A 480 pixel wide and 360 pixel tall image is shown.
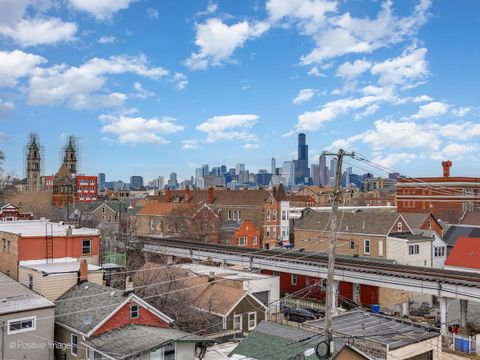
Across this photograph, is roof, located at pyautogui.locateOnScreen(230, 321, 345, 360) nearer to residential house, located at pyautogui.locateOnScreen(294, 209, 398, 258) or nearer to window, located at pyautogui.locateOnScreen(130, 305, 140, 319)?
window, located at pyautogui.locateOnScreen(130, 305, 140, 319)

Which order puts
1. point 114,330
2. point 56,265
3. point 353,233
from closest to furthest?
point 114,330 < point 56,265 < point 353,233

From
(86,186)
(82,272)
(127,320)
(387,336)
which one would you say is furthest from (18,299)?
(86,186)

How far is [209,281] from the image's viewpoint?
3559 cm

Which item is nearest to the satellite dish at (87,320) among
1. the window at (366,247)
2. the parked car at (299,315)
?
the parked car at (299,315)

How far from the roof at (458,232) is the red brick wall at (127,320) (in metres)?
43.9

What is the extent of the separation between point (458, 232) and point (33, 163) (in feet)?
473

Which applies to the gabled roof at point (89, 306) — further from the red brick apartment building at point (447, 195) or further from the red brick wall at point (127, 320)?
the red brick apartment building at point (447, 195)

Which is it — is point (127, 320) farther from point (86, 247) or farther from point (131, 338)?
point (86, 247)

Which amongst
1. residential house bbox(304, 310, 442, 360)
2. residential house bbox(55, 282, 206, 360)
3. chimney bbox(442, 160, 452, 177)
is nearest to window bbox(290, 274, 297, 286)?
residential house bbox(304, 310, 442, 360)

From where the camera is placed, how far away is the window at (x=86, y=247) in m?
35.6

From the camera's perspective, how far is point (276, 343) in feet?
70.2

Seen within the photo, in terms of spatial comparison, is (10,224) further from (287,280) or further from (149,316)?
(287,280)

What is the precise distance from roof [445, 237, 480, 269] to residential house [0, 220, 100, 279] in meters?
32.7

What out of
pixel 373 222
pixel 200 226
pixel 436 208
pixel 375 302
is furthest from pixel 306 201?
pixel 375 302
